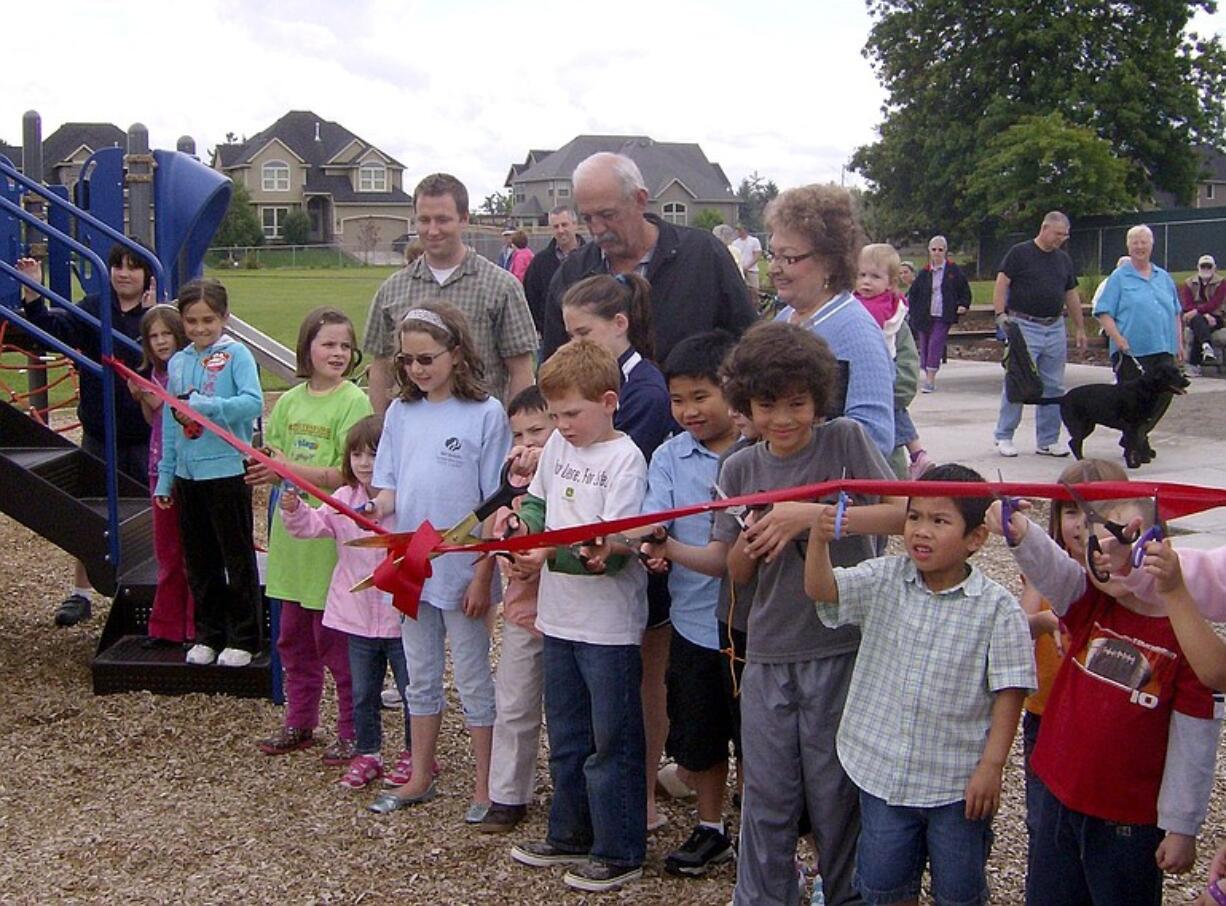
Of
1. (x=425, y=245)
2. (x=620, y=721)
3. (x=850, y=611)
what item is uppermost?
(x=425, y=245)

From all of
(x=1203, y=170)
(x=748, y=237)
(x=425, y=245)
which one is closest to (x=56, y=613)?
(x=425, y=245)

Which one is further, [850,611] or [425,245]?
[425,245]

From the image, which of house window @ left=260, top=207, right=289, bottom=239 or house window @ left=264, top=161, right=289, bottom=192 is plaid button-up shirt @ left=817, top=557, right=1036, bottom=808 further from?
house window @ left=264, top=161, right=289, bottom=192

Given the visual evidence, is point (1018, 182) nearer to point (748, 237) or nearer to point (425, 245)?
point (748, 237)

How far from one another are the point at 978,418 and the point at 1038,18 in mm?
42462

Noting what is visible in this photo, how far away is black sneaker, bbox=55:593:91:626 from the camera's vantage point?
23.0 feet

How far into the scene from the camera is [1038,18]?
5078 centimetres

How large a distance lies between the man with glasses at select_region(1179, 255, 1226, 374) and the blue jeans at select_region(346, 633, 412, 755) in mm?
14604

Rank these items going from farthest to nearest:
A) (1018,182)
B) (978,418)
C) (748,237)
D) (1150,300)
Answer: (1018,182) → (748,237) → (978,418) → (1150,300)

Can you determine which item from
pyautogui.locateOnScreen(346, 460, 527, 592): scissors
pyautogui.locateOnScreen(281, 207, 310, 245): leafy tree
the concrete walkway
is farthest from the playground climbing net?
pyautogui.locateOnScreen(281, 207, 310, 245): leafy tree

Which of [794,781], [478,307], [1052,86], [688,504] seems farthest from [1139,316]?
[1052,86]

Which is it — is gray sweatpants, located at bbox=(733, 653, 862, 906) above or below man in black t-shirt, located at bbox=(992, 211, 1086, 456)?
below

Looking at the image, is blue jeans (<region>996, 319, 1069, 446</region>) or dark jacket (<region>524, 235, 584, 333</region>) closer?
dark jacket (<region>524, 235, 584, 333</region>)

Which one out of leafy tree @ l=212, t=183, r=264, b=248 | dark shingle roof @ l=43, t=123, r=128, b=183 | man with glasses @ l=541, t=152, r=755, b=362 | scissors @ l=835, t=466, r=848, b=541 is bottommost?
scissors @ l=835, t=466, r=848, b=541
